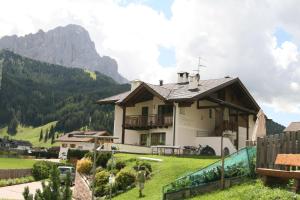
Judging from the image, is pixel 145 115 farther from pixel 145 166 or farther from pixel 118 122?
pixel 145 166

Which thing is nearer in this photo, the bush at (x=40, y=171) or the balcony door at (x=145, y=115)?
the balcony door at (x=145, y=115)

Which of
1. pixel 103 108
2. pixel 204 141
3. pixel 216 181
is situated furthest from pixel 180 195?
pixel 103 108

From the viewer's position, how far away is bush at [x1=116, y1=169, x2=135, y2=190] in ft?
87.2

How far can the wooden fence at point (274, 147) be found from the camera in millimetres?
15680

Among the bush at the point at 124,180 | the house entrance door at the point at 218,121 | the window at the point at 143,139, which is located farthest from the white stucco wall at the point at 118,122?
the bush at the point at 124,180

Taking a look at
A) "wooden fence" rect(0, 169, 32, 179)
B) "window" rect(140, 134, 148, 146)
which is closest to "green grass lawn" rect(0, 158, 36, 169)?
"wooden fence" rect(0, 169, 32, 179)

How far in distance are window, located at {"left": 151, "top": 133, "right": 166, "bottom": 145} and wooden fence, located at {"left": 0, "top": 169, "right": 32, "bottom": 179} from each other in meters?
13.0

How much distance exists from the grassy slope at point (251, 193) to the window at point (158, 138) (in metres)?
24.4

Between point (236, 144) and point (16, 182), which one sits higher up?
point (236, 144)

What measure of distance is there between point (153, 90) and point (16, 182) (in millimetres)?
14776

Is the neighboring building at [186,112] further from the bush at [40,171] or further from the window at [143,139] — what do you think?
the bush at [40,171]

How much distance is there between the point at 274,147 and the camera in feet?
55.8

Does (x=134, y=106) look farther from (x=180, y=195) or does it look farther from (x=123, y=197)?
(x=180, y=195)

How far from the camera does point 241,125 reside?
50.4 meters
